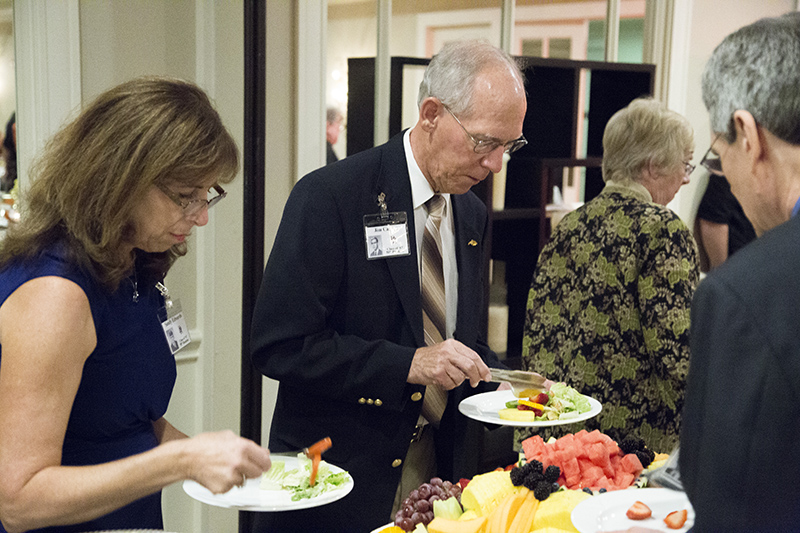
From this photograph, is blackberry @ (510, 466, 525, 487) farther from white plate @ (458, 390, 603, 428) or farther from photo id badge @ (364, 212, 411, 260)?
photo id badge @ (364, 212, 411, 260)

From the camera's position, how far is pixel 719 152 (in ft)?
3.27

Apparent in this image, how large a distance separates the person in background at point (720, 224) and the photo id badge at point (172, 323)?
3731 millimetres

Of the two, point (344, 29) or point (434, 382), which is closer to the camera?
point (434, 382)

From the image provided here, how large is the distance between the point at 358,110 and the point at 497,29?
3.30 feet

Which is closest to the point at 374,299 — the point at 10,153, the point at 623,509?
the point at 623,509

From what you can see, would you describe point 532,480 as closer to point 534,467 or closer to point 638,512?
point 534,467

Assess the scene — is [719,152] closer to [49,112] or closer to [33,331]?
[33,331]

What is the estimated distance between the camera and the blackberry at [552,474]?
148 centimetres

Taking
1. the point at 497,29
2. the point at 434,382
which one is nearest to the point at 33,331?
the point at 434,382

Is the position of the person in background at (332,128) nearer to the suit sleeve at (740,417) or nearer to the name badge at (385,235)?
the name badge at (385,235)

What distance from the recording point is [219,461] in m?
1.17

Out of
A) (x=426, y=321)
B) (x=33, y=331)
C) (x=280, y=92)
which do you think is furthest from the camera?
(x=280, y=92)

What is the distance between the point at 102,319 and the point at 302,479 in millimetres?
485

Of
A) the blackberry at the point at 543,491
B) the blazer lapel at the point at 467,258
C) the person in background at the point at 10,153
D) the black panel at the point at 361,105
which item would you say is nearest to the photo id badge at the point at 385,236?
the blazer lapel at the point at 467,258
